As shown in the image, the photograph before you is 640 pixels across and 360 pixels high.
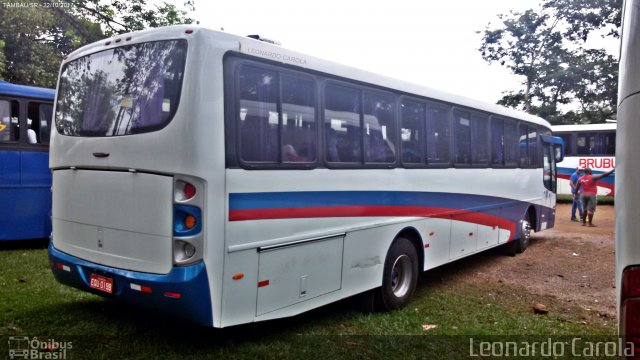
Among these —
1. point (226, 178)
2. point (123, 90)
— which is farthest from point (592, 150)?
point (123, 90)

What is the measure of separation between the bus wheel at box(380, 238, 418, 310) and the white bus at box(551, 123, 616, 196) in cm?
1973

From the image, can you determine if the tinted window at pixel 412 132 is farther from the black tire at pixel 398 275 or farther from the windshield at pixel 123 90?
the windshield at pixel 123 90

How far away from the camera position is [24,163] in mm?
8484

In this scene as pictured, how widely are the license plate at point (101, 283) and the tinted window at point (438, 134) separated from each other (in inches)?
170

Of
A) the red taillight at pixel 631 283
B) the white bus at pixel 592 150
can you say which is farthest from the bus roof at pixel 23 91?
the white bus at pixel 592 150

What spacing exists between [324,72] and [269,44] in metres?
0.77

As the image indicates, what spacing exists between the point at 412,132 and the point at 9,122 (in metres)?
6.87

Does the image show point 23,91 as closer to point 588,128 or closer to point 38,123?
point 38,123

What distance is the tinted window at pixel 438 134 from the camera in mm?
6844

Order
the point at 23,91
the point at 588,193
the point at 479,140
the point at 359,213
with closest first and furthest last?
the point at 359,213 → the point at 479,140 → the point at 23,91 → the point at 588,193

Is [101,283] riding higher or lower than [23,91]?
lower

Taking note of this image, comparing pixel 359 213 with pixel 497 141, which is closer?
pixel 359 213

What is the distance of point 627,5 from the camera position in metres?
2.40

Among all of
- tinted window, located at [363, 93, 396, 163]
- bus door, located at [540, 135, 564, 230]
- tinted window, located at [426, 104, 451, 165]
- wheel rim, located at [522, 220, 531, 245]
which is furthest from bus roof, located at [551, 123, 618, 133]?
tinted window, located at [363, 93, 396, 163]
